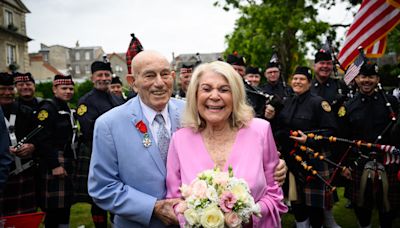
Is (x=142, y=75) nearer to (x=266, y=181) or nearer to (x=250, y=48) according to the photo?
(x=266, y=181)

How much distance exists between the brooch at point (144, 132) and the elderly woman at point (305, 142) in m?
2.54

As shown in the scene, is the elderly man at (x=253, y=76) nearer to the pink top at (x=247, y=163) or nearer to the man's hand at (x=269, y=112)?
the man's hand at (x=269, y=112)

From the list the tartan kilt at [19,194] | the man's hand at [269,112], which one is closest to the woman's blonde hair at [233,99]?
the man's hand at [269,112]

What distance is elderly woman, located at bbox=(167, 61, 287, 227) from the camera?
2.28 metres

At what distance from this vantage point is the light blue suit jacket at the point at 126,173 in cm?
227

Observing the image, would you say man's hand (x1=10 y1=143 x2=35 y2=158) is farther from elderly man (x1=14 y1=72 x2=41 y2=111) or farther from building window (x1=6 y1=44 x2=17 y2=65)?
building window (x1=6 y1=44 x2=17 y2=65)

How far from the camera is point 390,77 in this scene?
62.5ft

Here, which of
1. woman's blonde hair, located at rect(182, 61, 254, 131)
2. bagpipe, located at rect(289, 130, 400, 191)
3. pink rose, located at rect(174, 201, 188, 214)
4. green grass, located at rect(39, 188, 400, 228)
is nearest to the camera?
pink rose, located at rect(174, 201, 188, 214)

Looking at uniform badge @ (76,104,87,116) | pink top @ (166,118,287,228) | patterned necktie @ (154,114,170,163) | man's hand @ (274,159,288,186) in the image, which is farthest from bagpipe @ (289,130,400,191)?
uniform badge @ (76,104,87,116)

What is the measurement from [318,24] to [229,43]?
6.33 meters

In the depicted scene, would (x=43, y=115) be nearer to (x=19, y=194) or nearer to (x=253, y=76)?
(x=19, y=194)

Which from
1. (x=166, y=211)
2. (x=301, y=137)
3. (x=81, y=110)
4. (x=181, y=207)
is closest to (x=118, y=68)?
(x=81, y=110)

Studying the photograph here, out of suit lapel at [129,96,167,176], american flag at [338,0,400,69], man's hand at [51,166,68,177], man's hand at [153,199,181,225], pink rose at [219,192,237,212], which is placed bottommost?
A: man's hand at [51,166,68,177]

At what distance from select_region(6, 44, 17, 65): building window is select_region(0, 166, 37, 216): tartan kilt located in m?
35.4
